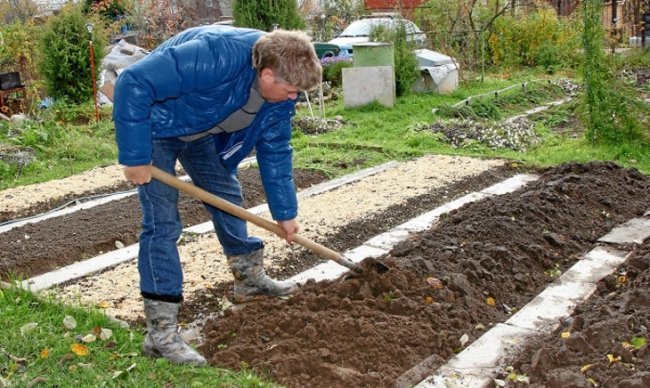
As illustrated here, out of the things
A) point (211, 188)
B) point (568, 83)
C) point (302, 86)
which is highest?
point (302, 86)

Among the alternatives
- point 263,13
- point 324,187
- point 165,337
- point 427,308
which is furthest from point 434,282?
point 263,13

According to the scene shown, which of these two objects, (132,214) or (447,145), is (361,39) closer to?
(447,145)

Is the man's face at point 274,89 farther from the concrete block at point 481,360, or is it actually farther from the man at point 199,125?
the concrete block at point 481,360

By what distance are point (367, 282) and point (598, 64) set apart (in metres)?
5.50

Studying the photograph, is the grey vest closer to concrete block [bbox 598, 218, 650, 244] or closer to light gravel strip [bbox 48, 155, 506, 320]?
light gravel strip [bbox 48, 155, 506, 320]

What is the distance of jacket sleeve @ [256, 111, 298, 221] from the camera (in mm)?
3984

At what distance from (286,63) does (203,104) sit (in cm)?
48

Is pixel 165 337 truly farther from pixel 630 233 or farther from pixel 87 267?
pixel 630 233

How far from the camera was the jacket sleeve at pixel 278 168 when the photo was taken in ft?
13.1

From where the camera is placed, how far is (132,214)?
6652 millimetres

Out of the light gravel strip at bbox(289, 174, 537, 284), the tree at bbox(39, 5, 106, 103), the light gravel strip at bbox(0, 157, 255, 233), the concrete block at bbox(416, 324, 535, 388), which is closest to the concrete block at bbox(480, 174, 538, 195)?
the light gravel strip at bbox(289, 174, 537, 284)

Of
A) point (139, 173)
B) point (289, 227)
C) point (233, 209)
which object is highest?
point (139, 173)

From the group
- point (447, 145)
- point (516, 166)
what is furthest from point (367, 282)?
point (447, 145)

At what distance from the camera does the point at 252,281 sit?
4.59 metres
